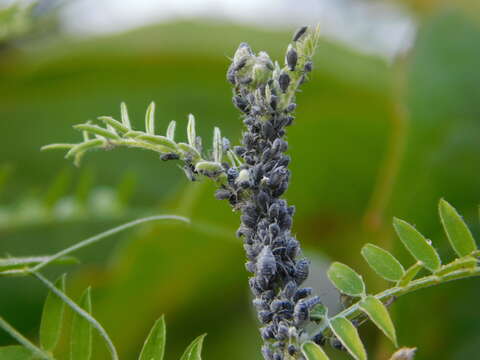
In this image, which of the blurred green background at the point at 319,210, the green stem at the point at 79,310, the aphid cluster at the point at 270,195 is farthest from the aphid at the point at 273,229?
the blurred green background at the point at 319,210

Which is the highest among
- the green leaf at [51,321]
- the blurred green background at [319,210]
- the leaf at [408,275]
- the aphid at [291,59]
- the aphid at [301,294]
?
the blurred green background at [319,210]

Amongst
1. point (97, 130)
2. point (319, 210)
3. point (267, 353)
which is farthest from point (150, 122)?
point (319, 210)

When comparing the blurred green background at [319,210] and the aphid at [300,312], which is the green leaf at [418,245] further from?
the blurred green background at [319,210]

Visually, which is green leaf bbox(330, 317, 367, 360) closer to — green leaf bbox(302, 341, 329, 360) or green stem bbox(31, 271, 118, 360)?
green leaf bbox(302, 341, 329, 360)

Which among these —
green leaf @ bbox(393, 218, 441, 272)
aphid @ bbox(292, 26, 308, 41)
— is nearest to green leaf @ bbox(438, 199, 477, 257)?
green leaf @ bbox(393, 218, 441, 272)

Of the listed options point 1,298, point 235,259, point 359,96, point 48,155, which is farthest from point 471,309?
point 48,155

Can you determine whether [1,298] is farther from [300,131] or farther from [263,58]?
[263,58]
